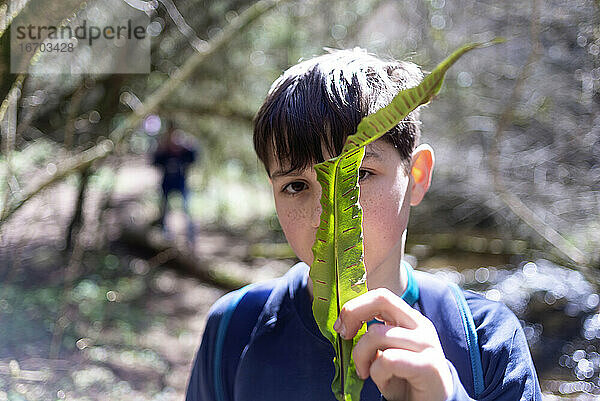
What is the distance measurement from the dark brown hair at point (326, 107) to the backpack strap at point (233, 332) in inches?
10.7

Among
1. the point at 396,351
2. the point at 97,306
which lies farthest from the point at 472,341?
the point at 97,306

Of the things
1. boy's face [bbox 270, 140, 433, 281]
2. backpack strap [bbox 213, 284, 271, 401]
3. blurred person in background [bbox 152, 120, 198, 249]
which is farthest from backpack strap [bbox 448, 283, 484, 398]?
blurred person in background [bbox 152, 120, 198, 249]

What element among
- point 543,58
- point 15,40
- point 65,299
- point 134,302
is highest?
point 543,58

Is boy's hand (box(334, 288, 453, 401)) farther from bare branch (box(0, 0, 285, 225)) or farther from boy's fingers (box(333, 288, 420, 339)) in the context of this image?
bare branch (box(0, 0, 285, 225))

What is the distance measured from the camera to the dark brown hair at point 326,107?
104cm

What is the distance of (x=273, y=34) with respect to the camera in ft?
16.1

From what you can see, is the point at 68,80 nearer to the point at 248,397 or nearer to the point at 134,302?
the point at 134,302

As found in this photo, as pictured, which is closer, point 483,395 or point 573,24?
point 483,395

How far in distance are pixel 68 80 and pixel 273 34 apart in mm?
1709

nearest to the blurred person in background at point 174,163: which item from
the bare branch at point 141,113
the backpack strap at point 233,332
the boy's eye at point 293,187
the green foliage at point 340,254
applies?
the bare branch at point 141,113

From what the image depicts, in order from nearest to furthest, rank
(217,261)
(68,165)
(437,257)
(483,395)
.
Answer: (483,395), (68,165), (437,257), (217,261)

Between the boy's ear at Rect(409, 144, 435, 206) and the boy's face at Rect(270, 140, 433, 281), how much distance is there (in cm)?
8

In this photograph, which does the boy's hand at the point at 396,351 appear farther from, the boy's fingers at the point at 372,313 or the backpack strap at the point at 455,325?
the backpack strap at the point at 455,325

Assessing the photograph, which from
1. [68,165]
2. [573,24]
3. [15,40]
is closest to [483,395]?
[15,40]
